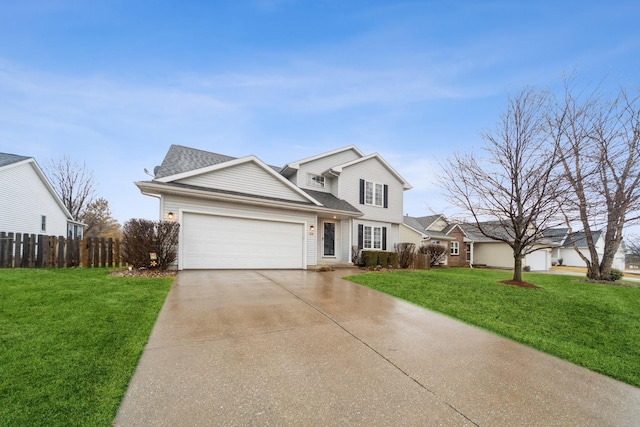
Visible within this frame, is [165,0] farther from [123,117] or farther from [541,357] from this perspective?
[541,357]

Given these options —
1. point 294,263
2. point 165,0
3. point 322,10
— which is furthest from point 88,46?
point 294,263

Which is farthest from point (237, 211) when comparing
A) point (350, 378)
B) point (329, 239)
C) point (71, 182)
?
point (71, 182)

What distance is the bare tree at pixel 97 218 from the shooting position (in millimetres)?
25672

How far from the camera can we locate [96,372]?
237cm

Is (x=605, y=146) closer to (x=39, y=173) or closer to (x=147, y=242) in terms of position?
(x=147, y=242)

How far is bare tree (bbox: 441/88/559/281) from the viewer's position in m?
8.26

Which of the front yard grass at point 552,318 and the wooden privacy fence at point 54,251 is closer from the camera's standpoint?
the front yard grass at point 552,318

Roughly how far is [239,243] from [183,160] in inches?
184

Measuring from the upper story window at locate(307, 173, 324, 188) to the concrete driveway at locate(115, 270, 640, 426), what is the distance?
11165 mm

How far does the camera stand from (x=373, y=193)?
15.9 m

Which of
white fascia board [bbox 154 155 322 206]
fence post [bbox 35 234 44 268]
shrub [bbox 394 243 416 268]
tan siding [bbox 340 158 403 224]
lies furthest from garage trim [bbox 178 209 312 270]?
shrub [bbox 394 243 416 268]

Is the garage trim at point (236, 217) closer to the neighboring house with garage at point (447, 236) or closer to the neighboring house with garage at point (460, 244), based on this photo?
the neighboring house with garage at point (460, 244)

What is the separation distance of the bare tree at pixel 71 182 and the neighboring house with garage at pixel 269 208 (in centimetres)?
1764

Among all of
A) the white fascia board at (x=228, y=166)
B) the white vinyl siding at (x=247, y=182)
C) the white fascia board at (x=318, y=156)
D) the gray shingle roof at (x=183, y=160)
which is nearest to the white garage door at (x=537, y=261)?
the white fascia board at (x=318, y=156)
